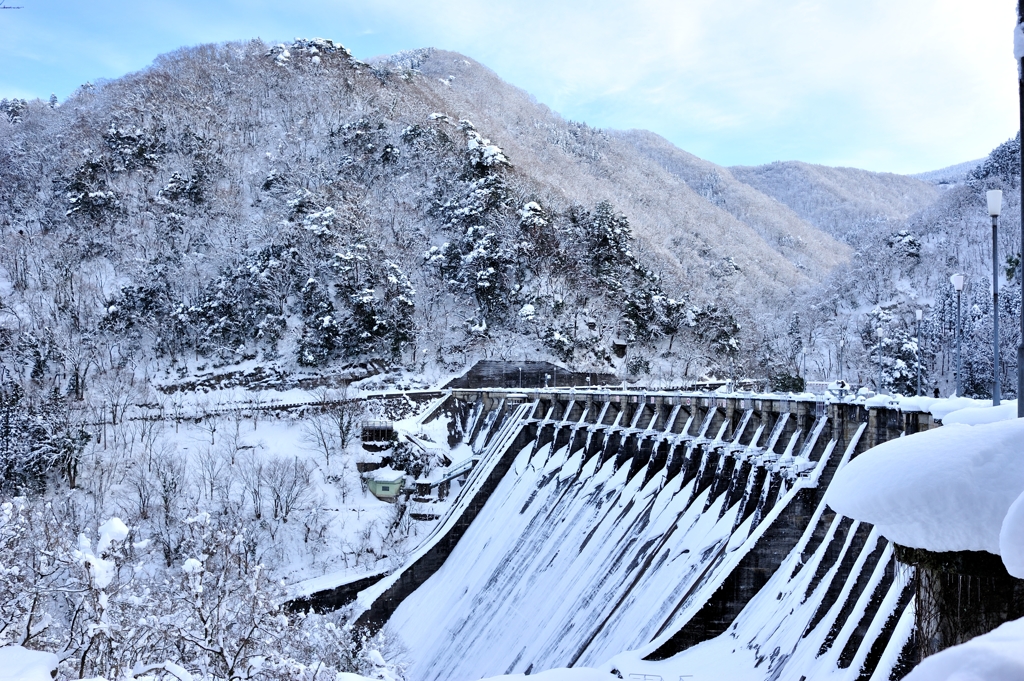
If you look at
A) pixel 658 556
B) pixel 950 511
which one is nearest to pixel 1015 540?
pixel 950 511

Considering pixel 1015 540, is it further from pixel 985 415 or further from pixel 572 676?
pixel 985 415

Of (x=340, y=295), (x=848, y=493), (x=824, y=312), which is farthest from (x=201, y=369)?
(x=824, y=312)

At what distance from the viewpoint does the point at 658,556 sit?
2188 cm

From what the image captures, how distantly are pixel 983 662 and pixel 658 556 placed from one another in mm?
20532

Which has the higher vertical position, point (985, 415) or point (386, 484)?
point (985, 415)

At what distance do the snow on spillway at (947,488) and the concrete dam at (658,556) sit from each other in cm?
254

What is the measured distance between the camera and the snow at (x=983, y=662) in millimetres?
2252

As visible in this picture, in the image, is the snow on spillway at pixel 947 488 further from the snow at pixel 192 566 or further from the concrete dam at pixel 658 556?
the snow at pixel 192 566

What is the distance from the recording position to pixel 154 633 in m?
12.9

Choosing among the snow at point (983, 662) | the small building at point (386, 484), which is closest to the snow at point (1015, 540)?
the snow at point (983, 662)

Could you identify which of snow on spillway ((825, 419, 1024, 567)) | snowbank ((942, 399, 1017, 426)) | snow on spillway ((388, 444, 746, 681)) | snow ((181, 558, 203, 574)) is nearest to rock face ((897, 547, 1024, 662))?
snow on spillway ((825, 419, 1024, 567))

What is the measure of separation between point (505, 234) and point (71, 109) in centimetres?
6806

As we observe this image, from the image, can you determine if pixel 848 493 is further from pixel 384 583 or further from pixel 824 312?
pixel 824 312

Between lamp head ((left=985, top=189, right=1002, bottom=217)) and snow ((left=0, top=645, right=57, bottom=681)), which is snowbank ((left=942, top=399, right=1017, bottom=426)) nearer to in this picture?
lamp head ((left=985, top=189, right=1002, bottom=217))
